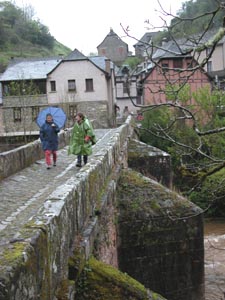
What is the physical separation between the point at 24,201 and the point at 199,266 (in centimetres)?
523

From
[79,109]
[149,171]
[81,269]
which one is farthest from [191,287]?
[79,109]

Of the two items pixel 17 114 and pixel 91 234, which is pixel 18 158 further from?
pixel 17 114

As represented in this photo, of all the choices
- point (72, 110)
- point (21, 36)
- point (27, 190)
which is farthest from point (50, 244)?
point (21, 36)

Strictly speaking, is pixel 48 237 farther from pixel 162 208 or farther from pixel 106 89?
pixel 106 89

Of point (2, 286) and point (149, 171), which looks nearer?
point (2, 286)

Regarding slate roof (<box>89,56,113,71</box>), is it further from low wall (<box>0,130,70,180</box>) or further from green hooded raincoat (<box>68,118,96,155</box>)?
green hooded raincoat (<box>68,118,96,155</box>)

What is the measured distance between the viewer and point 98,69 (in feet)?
153

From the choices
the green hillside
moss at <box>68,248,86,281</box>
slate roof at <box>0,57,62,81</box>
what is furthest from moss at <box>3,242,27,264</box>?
the green hillside

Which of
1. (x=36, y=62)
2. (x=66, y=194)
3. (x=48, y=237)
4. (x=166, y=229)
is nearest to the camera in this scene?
(x=48, y=237)

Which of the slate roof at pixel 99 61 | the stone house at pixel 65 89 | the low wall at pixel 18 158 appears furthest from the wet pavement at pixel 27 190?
the slate roof at pixel 99 61

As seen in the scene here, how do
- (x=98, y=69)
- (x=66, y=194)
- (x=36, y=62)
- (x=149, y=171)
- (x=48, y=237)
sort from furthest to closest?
(x=36, y=62) < (x=98, y=69) < (x=149, y=171) < (x=66, y=194) < (x=48, y=237)

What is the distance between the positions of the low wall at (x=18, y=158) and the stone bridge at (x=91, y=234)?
23 millimetres

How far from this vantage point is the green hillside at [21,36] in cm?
8912

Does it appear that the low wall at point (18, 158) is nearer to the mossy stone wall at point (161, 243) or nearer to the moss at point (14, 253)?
the mossy stone wall at point (161, 243)
